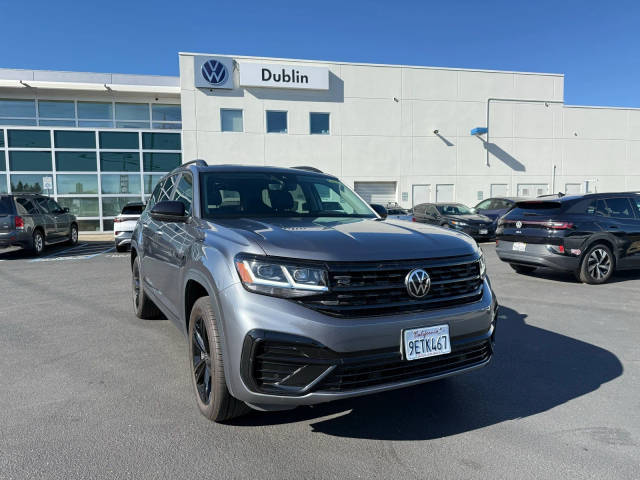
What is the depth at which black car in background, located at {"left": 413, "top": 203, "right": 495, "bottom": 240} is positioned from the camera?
14.3 metres

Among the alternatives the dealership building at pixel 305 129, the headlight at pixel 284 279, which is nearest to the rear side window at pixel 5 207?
the dealership building at pixel 305 129

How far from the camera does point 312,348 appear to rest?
88.9 inches

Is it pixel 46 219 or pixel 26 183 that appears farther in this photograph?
pixel 26 183

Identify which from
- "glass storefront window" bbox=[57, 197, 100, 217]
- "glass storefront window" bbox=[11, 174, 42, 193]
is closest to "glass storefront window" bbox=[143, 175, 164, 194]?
"glass storefront window" bbox=[57, 197, 100, 217]

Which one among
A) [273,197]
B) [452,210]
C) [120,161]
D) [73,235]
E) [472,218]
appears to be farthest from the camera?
[120,161]

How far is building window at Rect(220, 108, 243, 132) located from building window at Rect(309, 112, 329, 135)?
3.24m

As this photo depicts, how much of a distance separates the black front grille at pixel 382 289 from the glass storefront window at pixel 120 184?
754 inches

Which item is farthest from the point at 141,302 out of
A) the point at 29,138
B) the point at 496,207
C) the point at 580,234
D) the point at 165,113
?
the point at 165,113

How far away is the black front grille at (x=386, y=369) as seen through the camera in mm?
2311

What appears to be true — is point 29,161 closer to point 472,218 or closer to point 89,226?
point 89,226

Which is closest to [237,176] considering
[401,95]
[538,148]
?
[401,95]

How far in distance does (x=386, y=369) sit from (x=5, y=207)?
12251 mm

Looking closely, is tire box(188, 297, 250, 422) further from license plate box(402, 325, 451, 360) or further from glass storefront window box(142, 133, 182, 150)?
glass storefront window box(142, 133, 182, 150)

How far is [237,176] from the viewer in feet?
12.8
